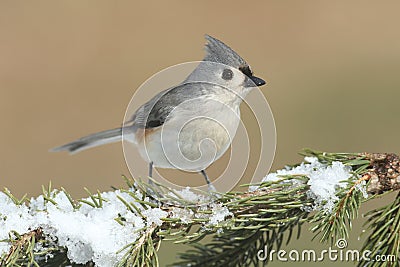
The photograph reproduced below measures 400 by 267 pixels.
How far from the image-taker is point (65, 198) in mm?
911

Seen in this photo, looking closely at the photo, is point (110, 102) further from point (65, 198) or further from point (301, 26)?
point (65, 198)

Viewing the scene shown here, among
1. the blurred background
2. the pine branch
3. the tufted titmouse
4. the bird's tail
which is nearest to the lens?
the pine branch

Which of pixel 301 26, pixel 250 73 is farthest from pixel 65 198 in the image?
pixel 301 26

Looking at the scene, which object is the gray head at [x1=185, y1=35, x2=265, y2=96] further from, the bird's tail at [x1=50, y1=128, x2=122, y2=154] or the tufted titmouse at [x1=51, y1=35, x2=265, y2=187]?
the bird's tail at [x1=50, y1=128, x2=122, y2=154]


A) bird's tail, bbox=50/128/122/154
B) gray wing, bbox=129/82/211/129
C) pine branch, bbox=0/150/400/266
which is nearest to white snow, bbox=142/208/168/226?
pine branch, bbox=0/150/400/266

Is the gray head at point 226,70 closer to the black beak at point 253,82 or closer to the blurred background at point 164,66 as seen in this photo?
the black beak at point 253,82

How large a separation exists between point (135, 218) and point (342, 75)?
3892mm

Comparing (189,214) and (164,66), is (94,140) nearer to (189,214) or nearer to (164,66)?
(189,214)

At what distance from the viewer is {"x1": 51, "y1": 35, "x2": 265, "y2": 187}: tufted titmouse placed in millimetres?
1068

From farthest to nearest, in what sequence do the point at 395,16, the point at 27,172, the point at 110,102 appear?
the point at 395,16
the point at 110,102
the point at 27,172

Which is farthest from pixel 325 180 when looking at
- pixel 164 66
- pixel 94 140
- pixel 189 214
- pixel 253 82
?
pixel 164 66

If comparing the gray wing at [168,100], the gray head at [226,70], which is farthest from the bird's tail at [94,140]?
the gray head at [226,70]

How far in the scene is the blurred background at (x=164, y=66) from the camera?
3779 millimetres

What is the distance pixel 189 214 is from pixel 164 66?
371 cm
